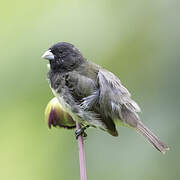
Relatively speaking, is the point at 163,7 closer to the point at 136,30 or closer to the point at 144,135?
the point at 136,30

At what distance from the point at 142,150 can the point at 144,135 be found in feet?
0.35

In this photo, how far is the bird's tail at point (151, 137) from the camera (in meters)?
2.50

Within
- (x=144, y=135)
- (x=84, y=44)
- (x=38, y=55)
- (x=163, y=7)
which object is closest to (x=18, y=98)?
(x=38, y=55)

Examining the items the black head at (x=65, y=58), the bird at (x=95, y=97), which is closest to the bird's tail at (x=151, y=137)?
the bird at (x=95, y=97)

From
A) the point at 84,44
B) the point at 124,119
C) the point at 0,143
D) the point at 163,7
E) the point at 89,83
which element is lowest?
the point at 0,143

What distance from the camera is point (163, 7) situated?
292cm

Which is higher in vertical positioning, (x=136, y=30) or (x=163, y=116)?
(x=136, y=30)

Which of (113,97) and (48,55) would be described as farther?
(48,55)

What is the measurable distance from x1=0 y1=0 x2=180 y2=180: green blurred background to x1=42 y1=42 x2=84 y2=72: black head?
2.8 inches

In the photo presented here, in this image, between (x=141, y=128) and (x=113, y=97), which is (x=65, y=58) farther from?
(x=141, y=128)

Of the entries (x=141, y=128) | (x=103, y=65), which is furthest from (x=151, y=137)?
(x=103, y=65)

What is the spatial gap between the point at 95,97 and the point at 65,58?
54cm

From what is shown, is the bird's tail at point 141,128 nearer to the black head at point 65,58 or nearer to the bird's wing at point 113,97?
the bird's wing at point 113,97

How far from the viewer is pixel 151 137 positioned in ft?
8.80
